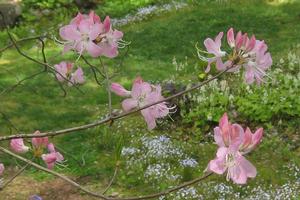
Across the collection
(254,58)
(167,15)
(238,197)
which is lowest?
(167,15)

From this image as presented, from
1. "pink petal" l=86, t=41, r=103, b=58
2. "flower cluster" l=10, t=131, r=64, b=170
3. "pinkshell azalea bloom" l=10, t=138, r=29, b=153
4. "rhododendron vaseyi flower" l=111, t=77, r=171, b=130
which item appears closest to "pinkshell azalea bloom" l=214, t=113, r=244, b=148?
"rhododendron vaseyi flower" l=111, t=77, r=171, b=130

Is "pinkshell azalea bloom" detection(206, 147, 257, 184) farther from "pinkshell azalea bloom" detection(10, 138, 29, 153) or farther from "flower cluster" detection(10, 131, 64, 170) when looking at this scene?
"pinkshell azalea bloom" detection(10, 138, 29, 153)

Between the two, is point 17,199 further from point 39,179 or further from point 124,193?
point 124,193

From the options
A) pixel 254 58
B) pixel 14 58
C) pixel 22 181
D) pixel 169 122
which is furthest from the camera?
pixel 14 58

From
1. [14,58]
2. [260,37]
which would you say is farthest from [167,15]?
[14,58]

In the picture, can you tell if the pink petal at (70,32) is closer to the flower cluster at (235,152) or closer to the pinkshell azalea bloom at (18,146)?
the pinkshell azalea bloom at (18,146)

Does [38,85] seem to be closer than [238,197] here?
No

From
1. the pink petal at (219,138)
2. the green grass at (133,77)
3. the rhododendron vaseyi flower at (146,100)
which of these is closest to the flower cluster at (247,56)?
the rhododendron vaseyi flower at (146,100)
